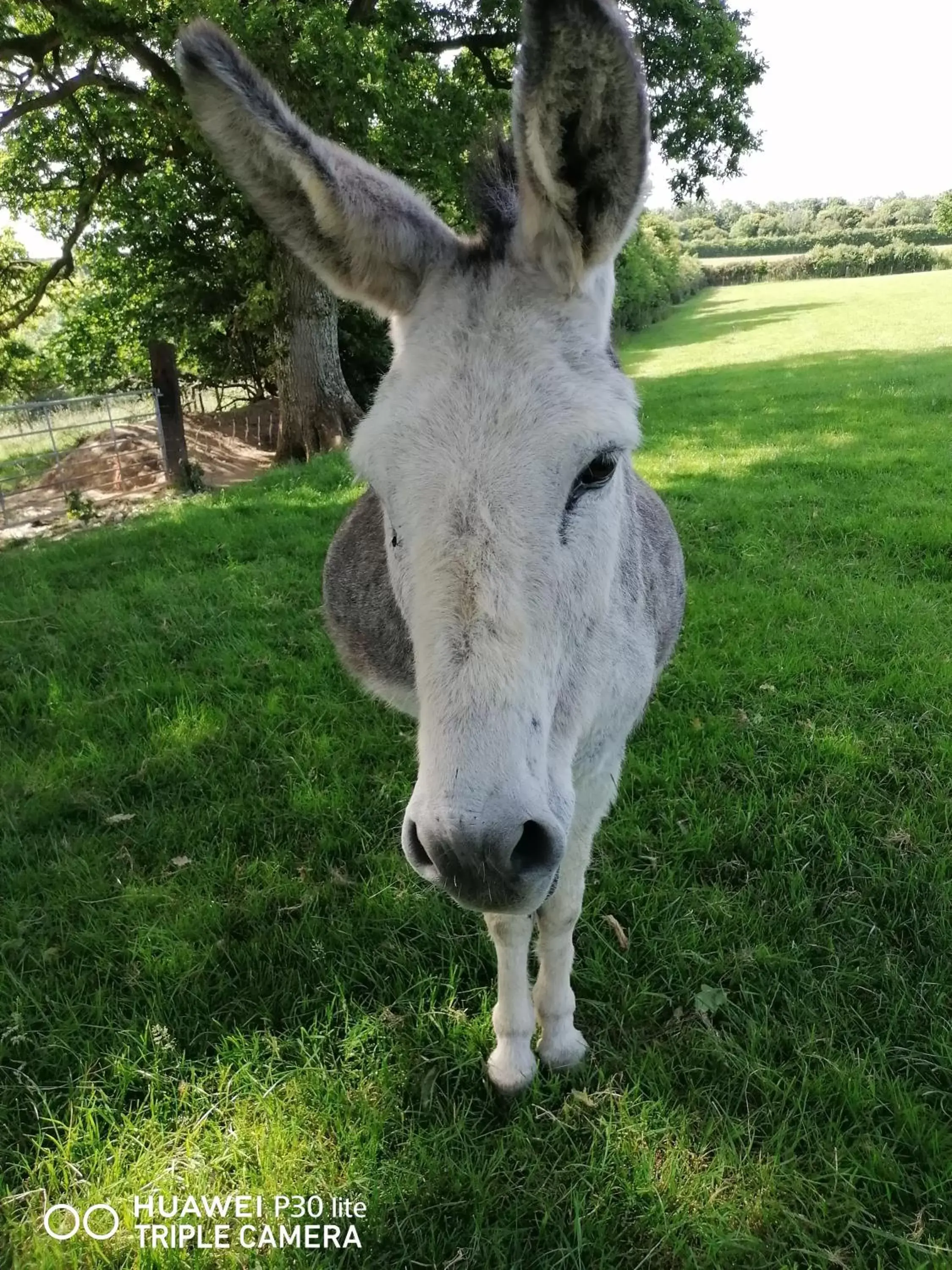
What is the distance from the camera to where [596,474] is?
1.61 meters

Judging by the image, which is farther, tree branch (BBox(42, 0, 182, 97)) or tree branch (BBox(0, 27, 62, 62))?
tree branch (BBox(0, 27, 62, 62))

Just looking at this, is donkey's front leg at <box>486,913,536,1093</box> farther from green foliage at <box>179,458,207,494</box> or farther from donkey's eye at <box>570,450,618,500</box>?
green foliage at <box>179,458,207,494</box>

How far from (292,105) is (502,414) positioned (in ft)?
35.6

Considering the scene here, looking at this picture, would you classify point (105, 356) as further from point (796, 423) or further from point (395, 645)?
point (395, 645)

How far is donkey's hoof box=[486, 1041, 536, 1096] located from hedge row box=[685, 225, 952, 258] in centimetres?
9489

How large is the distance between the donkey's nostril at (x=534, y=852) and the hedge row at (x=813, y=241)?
313 feet

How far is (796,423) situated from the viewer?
11.5m

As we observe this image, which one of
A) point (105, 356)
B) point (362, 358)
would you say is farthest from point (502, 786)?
point (105, 356)

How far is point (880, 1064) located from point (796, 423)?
432 inches

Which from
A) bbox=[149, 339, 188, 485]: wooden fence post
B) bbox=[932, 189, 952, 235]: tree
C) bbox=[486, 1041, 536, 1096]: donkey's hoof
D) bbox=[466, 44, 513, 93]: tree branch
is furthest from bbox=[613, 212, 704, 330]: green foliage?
bbox=[932, 189, 952, 235]: tree

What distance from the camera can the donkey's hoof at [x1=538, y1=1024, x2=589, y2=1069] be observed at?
2533 millimetres

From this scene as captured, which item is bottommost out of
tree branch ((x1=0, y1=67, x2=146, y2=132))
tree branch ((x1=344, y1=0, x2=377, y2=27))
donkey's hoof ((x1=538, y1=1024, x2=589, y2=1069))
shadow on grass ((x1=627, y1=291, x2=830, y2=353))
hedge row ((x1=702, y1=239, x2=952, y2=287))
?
donkey's hoof ((x1=538, y1=1024, x2=589, y2=1069))

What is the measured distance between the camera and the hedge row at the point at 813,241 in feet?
268

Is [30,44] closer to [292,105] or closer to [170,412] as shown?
[292,105]
